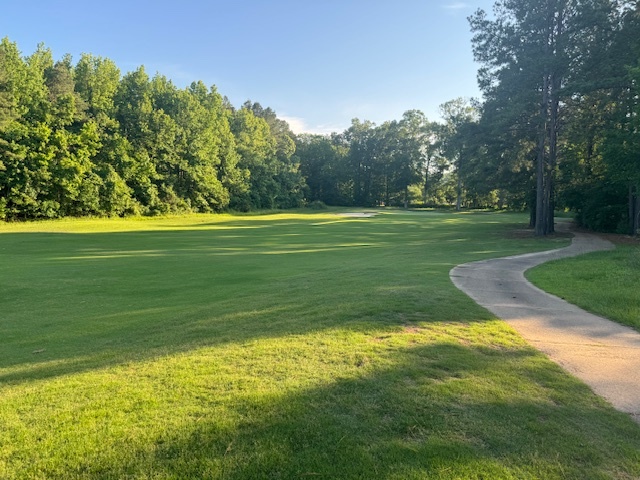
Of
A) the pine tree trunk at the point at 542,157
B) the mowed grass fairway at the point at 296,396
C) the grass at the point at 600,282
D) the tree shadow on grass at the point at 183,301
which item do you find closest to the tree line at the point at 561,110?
the pine tree trunk at the point at 542,157

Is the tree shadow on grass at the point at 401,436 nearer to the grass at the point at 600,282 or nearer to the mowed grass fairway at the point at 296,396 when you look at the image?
the mowed grass fairway at the point at 296,396

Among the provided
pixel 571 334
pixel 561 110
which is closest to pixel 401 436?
pixel 571 334

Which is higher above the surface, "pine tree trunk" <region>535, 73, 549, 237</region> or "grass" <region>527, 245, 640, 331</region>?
"pine tree trunk" <region>535, 73, 549, 237</region>

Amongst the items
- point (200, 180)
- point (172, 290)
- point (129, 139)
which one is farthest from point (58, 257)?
point (200, 180)

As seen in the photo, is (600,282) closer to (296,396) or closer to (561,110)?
(296,396)

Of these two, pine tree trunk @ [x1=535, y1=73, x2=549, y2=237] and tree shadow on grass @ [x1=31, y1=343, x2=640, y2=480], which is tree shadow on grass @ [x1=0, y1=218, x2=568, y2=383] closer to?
tree shadow on grass @ [x1=31, y1=343, x2=640, y2=480]

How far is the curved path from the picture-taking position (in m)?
5.27

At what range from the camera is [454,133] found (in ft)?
124

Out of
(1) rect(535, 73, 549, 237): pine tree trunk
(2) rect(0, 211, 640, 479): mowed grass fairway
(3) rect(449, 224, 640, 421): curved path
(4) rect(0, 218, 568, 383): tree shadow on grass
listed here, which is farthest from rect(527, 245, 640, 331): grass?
(1) rect(535, 73, 549, 237): pine tree trunk

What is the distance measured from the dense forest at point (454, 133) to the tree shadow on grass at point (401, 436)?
24.3m

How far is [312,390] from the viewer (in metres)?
4.35

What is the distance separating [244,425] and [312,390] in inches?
37.7

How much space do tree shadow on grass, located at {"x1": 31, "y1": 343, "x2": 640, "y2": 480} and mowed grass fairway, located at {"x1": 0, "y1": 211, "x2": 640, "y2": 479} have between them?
15 mm

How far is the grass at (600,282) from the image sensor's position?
9.24 metres
